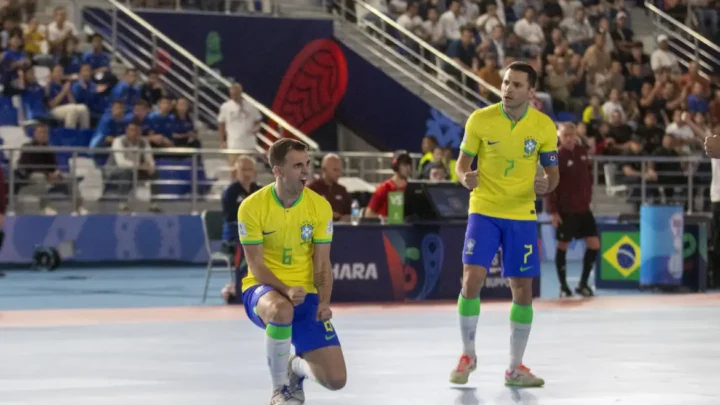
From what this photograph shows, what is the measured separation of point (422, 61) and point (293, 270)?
2214 centimetres

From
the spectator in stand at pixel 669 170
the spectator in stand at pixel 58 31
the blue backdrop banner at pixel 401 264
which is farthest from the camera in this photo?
the spectator in stand at pixel 669 170

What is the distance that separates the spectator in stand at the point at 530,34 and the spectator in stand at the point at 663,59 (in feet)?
8.51

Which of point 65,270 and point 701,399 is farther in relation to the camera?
point 65,270

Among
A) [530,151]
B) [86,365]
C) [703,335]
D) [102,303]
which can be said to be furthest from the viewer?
[102,303]

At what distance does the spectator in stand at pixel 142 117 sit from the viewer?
977 inches

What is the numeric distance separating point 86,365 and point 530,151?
3.76 metres

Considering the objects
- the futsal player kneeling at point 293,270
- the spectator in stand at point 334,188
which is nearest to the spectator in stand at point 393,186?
the spectator in stand at point 334,188

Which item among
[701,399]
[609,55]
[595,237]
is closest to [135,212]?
[595,237]

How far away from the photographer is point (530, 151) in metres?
10.7

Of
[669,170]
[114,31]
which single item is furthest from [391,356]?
[669,170]

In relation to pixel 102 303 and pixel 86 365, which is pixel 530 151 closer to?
pixel 86 365

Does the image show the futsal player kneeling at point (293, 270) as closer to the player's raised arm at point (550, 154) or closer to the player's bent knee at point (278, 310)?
the player's bent knee at point (278, 310)

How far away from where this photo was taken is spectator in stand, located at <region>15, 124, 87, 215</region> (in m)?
23.5

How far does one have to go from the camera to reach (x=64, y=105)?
81.7 ft
